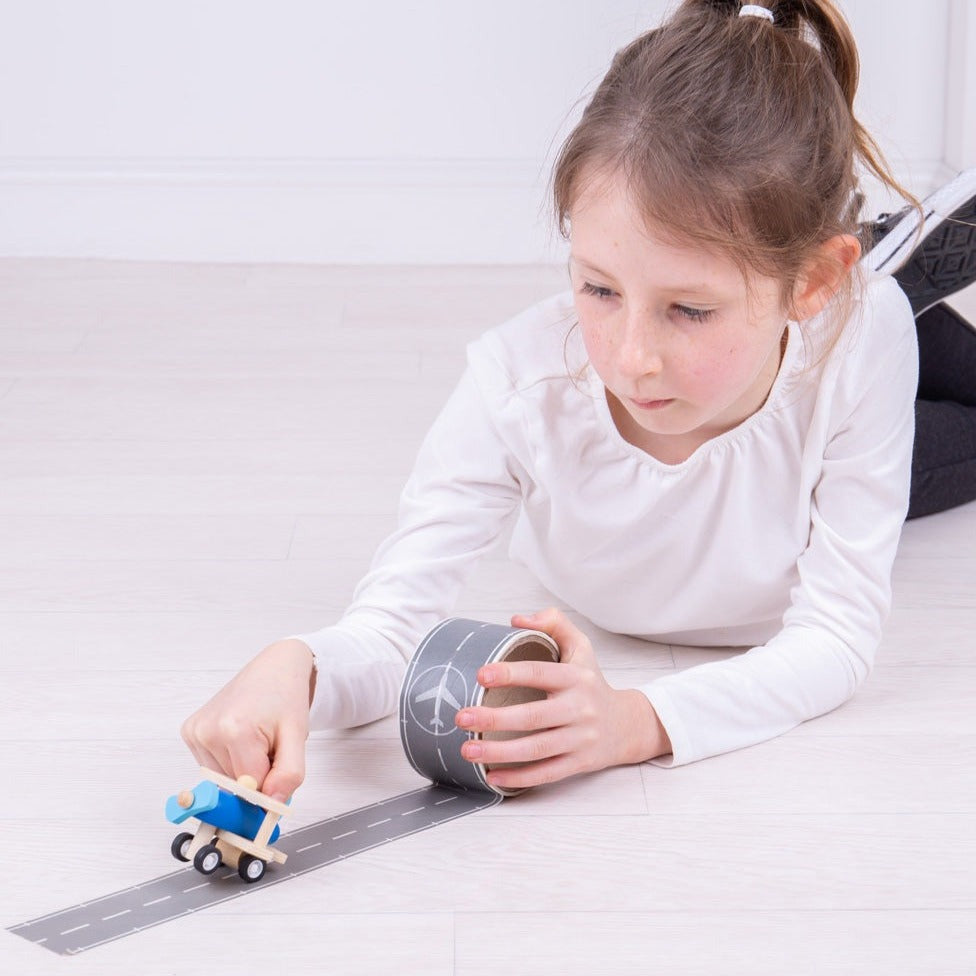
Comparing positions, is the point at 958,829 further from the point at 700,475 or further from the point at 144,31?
the point at 144,31

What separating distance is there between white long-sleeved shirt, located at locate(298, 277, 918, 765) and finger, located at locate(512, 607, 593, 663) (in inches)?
4.0

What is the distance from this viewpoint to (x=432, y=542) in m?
1.17

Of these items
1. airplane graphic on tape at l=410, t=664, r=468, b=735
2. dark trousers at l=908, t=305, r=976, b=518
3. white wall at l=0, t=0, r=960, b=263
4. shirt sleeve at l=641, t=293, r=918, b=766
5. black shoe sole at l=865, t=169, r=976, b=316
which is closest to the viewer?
airplane graphic on tape at l=410, t=664, r=468, b=735

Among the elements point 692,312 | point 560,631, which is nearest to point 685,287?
point 692,312

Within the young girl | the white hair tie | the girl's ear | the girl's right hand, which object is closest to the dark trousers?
the young girl

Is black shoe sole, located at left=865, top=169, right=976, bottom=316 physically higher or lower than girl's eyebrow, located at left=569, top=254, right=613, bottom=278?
lower

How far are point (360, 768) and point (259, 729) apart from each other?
15 centimetres

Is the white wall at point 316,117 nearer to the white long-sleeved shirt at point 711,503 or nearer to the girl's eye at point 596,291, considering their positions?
the white long-sleeved shirt at point 711,503

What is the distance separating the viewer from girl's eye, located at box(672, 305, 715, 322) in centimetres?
99

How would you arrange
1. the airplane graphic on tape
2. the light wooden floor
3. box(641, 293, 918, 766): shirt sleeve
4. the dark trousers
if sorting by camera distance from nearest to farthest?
1. the light wooden floor
2. the airplane graphic on tape
3. box(641, 293, 918, 766): shirt sleeve
4. the dark trousers

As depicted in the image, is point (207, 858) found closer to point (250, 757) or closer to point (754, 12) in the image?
point (250, 757)

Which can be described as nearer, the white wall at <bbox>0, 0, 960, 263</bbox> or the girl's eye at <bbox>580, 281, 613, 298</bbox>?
the girl's eye at <bbox>580, 281, 613, 298</bbox>

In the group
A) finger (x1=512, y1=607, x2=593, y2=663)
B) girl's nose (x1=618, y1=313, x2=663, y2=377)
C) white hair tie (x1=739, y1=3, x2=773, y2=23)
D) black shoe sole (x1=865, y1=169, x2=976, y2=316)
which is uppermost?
white hair tie (x1=739, y1=3, x2=773, y2=23)

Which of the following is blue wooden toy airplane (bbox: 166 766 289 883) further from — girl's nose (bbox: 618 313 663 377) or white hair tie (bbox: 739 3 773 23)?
white hair tie (bbox: 739 3 773 23)
